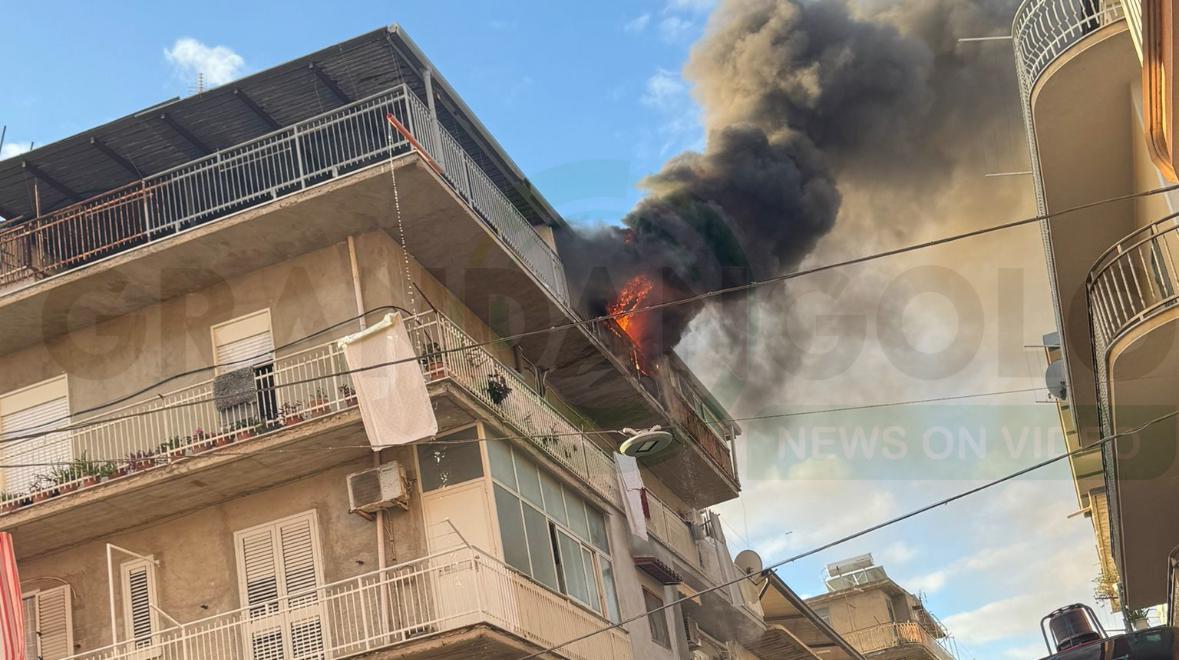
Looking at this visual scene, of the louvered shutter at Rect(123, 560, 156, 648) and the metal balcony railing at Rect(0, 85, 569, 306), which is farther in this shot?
the metal balcony railing at Rect(0, 85, 569, 306)

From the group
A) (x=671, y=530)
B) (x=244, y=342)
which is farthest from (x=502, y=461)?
(x=671, y=530)

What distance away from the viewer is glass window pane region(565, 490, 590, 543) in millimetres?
20656

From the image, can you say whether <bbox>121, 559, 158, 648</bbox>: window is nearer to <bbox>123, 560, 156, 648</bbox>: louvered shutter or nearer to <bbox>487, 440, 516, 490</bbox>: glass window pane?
<bbox>123, 560, 156, 648</bbox>: louvered shutter

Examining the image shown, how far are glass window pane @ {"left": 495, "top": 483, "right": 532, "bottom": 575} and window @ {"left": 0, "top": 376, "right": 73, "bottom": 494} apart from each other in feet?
22.0

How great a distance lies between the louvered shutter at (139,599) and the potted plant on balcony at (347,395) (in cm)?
392

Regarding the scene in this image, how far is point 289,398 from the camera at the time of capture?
60.7ft

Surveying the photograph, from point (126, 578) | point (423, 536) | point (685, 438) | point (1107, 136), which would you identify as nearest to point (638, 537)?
point (685, 438)

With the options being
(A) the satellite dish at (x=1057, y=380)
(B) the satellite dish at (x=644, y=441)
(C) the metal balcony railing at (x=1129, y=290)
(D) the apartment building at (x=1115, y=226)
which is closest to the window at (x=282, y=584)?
(B) the satellite dish at (x=644, y=441)

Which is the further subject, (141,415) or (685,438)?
(685,438)

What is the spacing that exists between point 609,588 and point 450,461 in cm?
466

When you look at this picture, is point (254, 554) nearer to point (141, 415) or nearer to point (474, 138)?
point (141, 415)

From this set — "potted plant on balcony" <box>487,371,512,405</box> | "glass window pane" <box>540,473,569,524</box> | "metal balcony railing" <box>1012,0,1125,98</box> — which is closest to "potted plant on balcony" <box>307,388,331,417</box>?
"potted plant on balcony" <box>487,371,512,405</box>

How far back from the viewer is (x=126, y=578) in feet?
61.5

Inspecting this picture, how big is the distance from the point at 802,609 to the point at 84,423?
1873 cm
